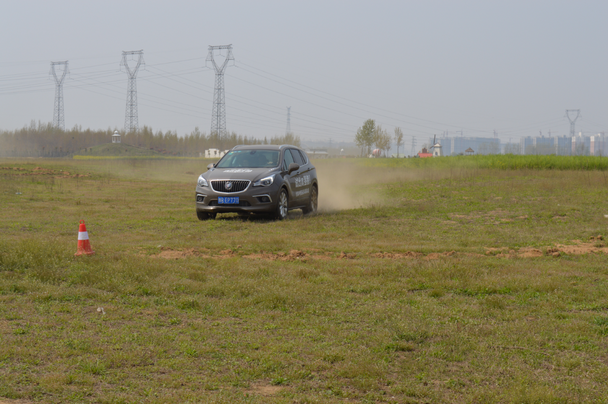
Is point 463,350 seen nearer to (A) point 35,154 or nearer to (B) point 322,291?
(B) point 322,291

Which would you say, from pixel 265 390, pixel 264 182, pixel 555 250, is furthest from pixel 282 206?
pixel 265 390

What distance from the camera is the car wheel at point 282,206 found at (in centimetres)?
1465

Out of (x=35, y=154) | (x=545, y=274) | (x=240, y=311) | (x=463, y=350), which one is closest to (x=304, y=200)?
(x=545, y=274)

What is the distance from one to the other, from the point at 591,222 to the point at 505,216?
2.26m

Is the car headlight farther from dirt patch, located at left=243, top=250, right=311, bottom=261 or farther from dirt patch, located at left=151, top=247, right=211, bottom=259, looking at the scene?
dirt patch, located at left=243, top=250, right=311, bottom=261

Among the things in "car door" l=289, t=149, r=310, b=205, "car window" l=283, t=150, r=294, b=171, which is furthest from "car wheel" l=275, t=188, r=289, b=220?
"car window" l=283, t=150, r=294, b=171

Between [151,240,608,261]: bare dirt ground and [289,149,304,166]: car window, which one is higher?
[289,149,304,166]: car window

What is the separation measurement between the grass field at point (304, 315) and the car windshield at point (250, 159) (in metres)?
2.59

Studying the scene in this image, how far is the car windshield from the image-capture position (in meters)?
15.4

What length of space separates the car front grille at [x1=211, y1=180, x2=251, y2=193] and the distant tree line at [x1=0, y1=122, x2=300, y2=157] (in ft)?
236

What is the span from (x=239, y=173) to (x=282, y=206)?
4.69 feet

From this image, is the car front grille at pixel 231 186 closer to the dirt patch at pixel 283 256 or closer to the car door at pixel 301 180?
the car door at pixel 301 180

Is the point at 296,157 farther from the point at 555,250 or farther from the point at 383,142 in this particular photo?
the point at 383,142

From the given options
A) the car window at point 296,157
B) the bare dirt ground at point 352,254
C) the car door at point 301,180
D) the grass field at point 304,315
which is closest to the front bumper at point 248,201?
the grass field at point 304,315
